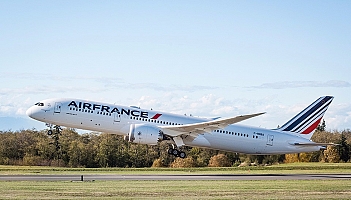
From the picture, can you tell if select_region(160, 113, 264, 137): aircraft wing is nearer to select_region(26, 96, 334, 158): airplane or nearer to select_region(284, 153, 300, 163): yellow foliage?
select_region(26, 96, 334, 158): airplane

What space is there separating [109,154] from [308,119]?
3114 centimetres

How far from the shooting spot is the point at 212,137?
164 feet

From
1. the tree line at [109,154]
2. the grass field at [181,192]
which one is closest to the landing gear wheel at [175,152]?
the tree line at [109,154]

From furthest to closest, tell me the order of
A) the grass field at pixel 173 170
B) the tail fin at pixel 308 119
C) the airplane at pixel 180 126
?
the tail fin at pixel 308 119 → the grass field at pixel 173 170 → the airplane at pixel 180 126

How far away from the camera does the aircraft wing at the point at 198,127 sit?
45.6m

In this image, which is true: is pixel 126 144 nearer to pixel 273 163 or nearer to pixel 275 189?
pixel 273 163

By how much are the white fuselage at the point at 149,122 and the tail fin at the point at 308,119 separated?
2.34 feet

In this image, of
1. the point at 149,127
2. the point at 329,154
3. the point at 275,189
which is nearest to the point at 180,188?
the point at 275,189

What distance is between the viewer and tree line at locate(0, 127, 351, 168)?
68.5m

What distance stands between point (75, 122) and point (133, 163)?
28187 mm

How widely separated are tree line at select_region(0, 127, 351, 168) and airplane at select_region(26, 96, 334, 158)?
44.4 ft

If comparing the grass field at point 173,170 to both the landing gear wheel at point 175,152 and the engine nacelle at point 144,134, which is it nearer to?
the landing gear wheel at point 175,152

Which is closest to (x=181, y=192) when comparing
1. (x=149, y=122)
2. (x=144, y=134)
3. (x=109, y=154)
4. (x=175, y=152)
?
(x=144, y=134)

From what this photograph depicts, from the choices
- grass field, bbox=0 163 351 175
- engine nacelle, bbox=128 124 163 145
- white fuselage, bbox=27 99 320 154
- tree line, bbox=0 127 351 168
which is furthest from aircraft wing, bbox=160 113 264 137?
tree line, bbox=0 127 351 168
